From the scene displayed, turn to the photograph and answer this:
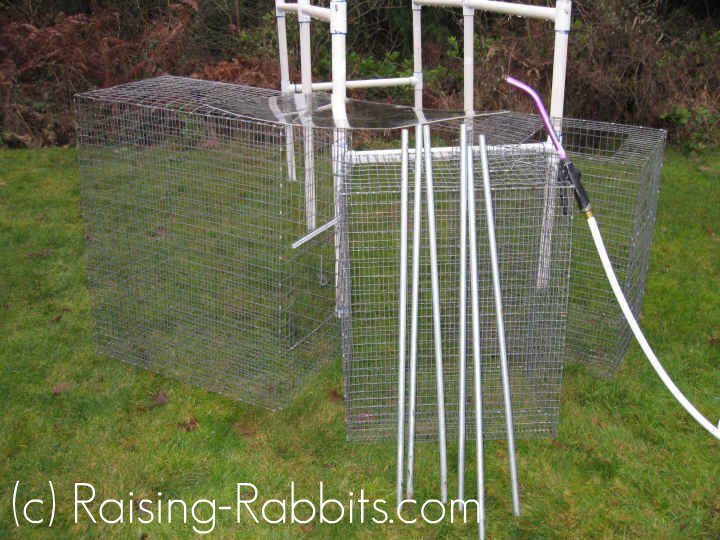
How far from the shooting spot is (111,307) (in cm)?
387

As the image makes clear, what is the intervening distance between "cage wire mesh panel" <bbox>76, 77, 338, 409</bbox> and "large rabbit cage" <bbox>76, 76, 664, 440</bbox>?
1 cm

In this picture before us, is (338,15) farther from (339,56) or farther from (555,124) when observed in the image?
(555,124)

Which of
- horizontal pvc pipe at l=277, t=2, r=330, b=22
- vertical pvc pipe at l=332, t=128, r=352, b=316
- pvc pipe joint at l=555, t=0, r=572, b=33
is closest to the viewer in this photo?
vertical pvc pipe at l=332, t=128, r=352, b=316

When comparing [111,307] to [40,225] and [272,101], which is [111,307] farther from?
[40,225]

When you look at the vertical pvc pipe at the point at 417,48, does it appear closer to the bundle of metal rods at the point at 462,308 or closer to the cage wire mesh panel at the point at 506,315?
the cage wire mesh panel at the point at 506,315

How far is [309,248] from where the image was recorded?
151 inches

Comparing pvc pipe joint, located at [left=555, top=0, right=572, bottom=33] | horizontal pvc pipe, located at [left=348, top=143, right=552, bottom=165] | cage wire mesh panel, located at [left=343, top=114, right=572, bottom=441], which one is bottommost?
cage wire mesh panel, located at [left=343, top=114, right=572, bottom=441]

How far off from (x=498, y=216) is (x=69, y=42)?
5.64m

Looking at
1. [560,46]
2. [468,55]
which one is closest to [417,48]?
[468,55]

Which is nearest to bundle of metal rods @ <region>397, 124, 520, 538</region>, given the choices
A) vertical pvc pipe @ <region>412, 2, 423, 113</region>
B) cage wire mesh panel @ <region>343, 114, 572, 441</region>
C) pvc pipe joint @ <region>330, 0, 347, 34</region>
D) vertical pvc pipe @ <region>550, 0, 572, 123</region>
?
cage wire mesh panel @ <region>343, 114, 572, 441</region>

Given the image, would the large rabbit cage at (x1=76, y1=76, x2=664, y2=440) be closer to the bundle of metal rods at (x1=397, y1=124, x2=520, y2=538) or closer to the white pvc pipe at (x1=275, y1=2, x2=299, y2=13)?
the bundle of metal rods at (x1=397, y1=124, x2=520, y2=538)

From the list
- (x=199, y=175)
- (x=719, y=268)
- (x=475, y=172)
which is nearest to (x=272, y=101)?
(x=199, y=175)

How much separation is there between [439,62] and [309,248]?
5102 mm

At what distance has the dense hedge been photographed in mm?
7398
